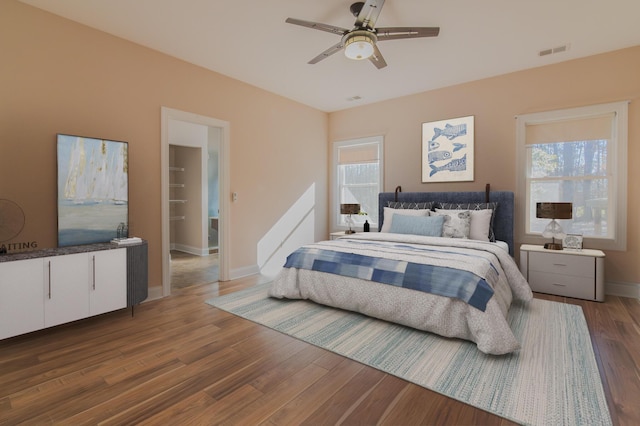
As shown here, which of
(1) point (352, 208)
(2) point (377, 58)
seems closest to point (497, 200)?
(1) point (352, 208)

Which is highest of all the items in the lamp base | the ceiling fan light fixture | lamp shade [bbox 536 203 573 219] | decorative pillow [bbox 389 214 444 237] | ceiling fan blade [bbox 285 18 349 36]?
ceiling fan blade [bbox 285 18 349 36]

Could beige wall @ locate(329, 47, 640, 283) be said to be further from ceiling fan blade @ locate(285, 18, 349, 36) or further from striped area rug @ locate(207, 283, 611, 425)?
ceiling fan blade @ locate(285, 18, 349, 36)

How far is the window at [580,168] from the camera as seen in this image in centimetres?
362

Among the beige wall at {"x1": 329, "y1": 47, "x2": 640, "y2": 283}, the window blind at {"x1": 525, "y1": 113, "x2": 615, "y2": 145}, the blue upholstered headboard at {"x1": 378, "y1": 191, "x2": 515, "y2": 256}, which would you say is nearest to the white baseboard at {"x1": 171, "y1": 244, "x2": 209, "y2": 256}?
the beige wall at {"x1": 329, "y1": 47, "x2": 640, "y2": 283}

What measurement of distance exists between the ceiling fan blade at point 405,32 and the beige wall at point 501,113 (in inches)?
90.5

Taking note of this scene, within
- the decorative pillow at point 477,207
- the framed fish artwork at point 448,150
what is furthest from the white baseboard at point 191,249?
the decorative pillow at point 477,207

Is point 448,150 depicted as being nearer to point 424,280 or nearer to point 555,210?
point 555,210

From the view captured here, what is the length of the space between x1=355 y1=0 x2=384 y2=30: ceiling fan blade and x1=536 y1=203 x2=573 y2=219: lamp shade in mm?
2917

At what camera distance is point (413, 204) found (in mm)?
4738

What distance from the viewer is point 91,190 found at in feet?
9.75

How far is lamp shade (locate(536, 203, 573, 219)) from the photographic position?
11.7 ft

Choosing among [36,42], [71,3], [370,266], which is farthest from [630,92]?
[36,42]

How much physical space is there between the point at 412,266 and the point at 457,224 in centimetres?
160

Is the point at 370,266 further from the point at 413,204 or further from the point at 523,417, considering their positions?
the point at 413,204
